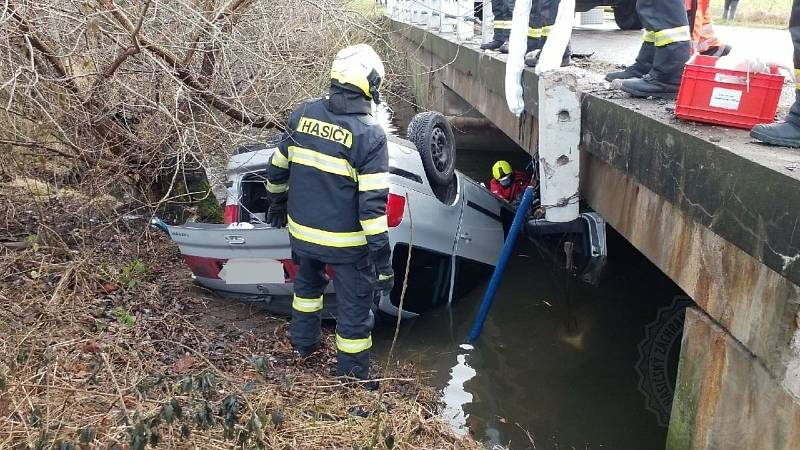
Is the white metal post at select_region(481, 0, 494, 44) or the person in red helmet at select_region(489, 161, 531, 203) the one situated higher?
the white metal post at select_region(481, 0, 494, 44)

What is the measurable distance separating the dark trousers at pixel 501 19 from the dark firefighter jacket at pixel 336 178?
10.4ft

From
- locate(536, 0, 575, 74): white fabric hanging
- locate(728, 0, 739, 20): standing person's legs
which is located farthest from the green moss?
locate(728, 0, 739, 20): standing person's legs

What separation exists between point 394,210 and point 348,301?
70cm

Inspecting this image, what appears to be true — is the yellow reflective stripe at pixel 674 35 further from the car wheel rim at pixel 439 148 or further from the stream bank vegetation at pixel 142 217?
the stream bank vegetation at pixel 142 217

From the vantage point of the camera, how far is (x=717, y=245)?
103 inches

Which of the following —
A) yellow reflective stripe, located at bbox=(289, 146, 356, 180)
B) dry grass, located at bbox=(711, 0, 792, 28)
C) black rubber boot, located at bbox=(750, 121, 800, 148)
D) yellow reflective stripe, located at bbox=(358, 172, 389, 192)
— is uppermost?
black rubber boot, located at bbox=(750, 121, 800, 148)

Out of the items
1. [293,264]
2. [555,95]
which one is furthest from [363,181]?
[555,95]

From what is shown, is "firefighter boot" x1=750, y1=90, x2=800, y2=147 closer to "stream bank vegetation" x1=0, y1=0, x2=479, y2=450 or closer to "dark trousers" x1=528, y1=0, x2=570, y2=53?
"stream bank vegetation" x1=0, y1=0, x2=479, y2=450

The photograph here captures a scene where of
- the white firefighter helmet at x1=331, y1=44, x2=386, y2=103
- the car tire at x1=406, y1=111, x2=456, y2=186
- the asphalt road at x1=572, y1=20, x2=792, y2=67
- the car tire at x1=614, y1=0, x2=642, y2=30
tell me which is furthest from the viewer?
the car tire at x1=614, y1=0, x2=642, y2=30

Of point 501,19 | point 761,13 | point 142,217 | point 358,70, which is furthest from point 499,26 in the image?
point 761,13

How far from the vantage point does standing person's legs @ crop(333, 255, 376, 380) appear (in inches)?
150

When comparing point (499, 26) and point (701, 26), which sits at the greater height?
point (701, 26)

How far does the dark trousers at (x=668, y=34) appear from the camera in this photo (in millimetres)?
3527

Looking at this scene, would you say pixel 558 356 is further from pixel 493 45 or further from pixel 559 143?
pixel 493 45
